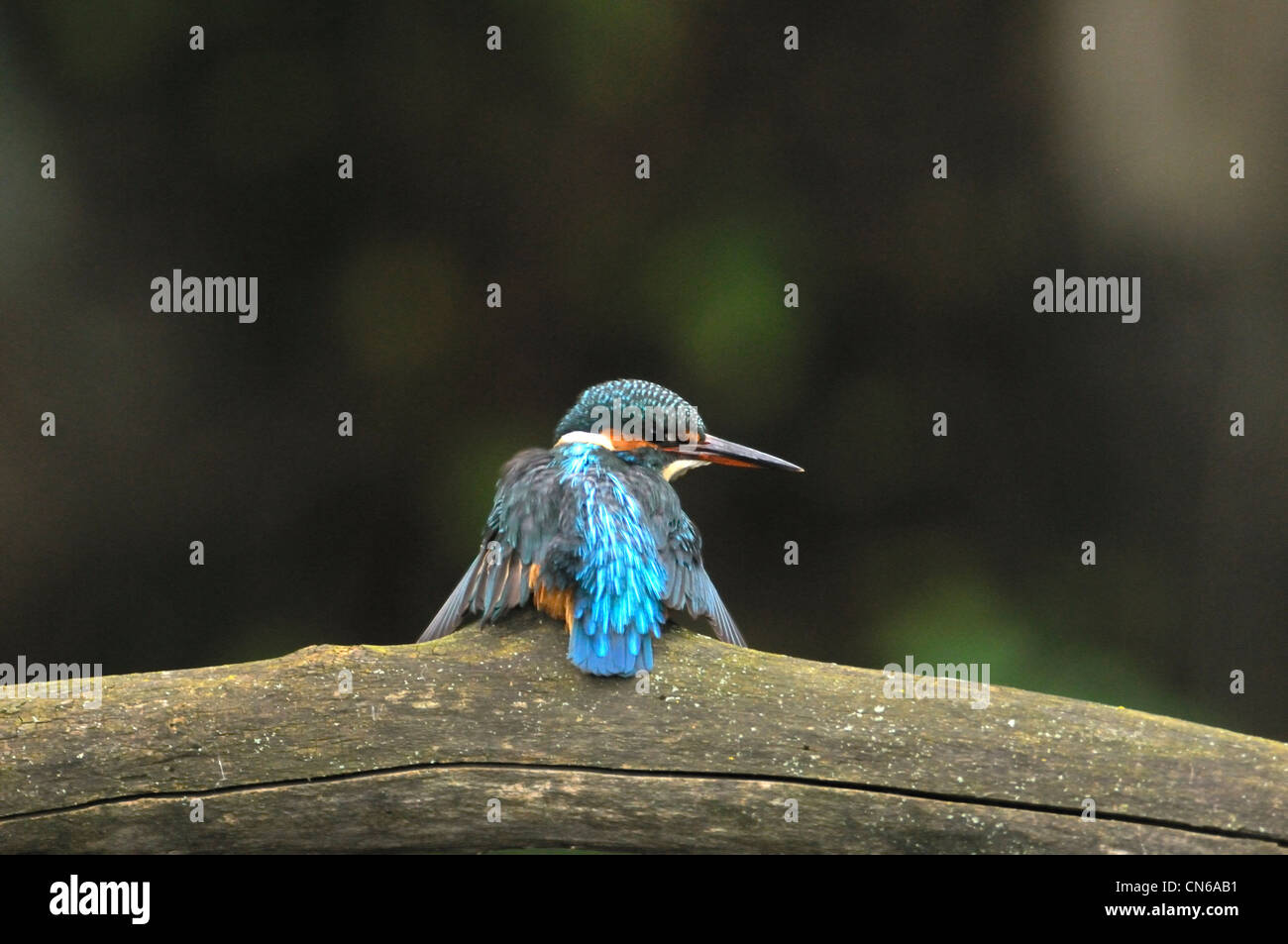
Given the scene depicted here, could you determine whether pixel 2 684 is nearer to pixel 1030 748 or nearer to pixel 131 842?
pixel 131 842

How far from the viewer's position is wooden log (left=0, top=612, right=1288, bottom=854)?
171cm

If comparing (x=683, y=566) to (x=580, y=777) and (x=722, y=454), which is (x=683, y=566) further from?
(x=580, y=777)

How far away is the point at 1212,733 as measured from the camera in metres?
1.79

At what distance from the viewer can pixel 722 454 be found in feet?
7.70

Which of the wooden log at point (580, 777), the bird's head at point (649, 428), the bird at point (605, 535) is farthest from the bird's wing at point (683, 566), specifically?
the wooden log at point (580, 777)

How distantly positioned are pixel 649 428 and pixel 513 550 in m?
0.38

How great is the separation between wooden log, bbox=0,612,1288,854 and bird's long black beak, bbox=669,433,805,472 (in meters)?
0.65

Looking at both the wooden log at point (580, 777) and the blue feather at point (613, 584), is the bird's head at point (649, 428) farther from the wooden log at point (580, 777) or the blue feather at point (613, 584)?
the wooden log at point (580, 777)

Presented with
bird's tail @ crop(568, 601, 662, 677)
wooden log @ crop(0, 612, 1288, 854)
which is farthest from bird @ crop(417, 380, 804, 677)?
wooden log @ crop(0, 612, 1288, 854)

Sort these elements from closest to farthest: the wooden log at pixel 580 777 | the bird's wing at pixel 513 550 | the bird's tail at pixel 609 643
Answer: the wooden log at pixel 580 777 → the bird's tail at pixel 609 643 → the bird's wing at pixel 513 550

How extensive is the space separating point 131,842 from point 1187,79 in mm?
A: 2828

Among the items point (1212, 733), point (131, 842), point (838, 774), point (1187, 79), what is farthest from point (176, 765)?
point (1187, 79)

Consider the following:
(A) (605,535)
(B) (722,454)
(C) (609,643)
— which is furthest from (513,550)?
(B) (722,454)

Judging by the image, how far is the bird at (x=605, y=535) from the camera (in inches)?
75.4
